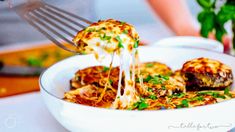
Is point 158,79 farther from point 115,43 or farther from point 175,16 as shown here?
point 175,16

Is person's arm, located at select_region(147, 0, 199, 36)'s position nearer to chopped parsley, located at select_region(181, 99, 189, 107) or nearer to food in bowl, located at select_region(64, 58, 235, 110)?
food in bowl, located at select_region(64, 58, 235, 110)

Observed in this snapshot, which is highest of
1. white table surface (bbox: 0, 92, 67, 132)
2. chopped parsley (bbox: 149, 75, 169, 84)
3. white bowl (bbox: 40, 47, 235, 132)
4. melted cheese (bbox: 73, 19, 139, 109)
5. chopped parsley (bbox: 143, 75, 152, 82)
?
melted cheese (bbox: 73, 19, 139, 109)

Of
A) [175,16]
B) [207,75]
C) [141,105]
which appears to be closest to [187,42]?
[207,75]

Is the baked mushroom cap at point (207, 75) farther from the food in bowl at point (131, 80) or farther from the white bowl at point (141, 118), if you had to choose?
the white bowl at point (141, 118)

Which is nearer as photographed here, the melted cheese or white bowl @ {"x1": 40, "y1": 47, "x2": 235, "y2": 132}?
white bowl @ {"x1": 40, "y1": 47, "x2": 235, "y2": 132}

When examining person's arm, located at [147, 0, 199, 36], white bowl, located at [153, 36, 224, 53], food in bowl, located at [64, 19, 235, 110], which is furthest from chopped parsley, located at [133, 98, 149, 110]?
person's arm, located at [147, 0, 199, 36]

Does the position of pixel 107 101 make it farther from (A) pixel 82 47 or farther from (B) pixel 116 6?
(B) pixel 116 6

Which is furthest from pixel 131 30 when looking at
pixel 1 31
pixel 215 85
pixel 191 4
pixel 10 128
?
pixel 191 4

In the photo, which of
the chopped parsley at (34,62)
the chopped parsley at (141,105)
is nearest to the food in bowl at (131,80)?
the chopped parsley at (141,105)
